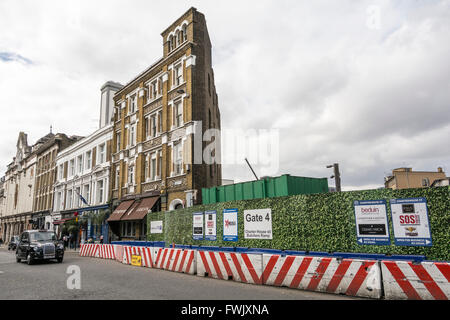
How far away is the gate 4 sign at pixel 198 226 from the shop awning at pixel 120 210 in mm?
11439

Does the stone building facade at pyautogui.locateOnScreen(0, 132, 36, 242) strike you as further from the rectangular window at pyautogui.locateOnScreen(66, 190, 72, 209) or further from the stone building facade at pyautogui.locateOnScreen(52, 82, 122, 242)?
the rectangular window at pyautogui.locateOnScreen(66, 190, 72, 209)

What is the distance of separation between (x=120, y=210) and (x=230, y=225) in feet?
50.3

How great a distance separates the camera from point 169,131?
75.4ft

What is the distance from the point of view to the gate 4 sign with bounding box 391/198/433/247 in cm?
779

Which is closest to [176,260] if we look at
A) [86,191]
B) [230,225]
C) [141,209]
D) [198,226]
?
[230,225]

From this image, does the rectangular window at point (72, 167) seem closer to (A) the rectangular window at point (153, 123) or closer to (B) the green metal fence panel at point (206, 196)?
(A) the rectangular window at point (153, 123)

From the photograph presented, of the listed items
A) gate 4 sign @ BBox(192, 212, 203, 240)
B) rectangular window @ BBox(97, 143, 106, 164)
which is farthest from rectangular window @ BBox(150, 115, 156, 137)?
gate 4 sign @ BBox(192, 212, 203, 240)

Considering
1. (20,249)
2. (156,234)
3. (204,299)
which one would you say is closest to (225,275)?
(204,299)

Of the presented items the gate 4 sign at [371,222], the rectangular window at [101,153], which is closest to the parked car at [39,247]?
the rectangular window at [101,153]

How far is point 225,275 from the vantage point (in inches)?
404

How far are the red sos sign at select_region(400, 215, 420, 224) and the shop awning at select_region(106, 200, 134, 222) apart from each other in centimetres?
2129

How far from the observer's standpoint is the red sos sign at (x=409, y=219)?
315 inches

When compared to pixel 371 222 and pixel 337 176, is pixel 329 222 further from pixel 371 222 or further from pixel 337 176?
pixel 337 176
